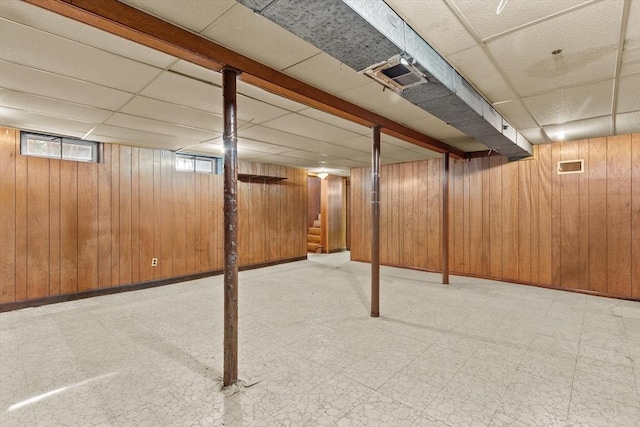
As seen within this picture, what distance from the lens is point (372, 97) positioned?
294 cm

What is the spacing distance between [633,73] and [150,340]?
4.67 m

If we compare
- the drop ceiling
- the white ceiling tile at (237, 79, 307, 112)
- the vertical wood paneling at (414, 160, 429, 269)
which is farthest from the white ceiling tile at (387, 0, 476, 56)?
the vertical wood paneling at (414, 160, 429, 269)

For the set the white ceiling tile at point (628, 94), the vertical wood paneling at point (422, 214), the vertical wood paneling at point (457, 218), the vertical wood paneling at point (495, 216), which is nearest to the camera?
the white ceiling tile at point (628, 94)

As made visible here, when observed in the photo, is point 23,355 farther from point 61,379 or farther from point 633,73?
point 633,73

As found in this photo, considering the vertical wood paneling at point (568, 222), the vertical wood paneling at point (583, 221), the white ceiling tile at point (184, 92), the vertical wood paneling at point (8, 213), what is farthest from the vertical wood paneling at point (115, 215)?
the vertical wood paneling at point (583, 221)

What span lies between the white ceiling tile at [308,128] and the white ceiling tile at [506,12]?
1987 millimetres

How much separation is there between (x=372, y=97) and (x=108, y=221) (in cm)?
426

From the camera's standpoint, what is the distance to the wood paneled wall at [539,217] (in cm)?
425

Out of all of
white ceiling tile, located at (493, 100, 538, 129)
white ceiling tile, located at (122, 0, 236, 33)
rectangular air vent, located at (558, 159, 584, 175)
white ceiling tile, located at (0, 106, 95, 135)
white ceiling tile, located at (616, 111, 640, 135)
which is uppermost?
white ceiling tile, located at (122, 0, 236, 33)

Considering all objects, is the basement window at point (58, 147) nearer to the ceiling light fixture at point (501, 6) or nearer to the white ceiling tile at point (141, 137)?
the white ceiling tile at point (141, 137)

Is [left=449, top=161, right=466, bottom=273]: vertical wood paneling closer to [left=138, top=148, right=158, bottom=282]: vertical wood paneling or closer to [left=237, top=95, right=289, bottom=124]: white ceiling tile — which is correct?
[left=237, top=95, right=289, bottom=124]: white ceiling tile

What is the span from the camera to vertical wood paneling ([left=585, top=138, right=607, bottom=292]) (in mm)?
4363

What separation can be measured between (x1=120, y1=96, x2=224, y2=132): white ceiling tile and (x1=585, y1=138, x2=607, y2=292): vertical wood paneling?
5245mm

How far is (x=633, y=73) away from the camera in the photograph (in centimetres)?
235
